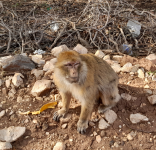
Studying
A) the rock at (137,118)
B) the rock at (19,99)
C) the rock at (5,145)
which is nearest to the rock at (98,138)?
the rock at (137,118)

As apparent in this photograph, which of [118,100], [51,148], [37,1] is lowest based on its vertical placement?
[51,148]

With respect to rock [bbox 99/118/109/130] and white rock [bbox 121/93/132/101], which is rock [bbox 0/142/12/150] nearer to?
rock [bbox 99/118/109/130]

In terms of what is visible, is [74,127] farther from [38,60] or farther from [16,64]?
[38,60]

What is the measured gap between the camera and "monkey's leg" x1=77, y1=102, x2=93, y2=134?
2.75 m

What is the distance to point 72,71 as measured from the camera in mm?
2279

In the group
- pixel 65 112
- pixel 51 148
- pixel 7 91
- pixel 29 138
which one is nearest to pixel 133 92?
pixel 65 112

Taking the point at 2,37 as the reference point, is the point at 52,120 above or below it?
below

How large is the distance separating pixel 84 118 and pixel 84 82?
25.6 inches

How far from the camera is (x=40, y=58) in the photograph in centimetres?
430

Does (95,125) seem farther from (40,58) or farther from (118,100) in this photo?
(40,58)

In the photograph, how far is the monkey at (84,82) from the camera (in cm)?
237

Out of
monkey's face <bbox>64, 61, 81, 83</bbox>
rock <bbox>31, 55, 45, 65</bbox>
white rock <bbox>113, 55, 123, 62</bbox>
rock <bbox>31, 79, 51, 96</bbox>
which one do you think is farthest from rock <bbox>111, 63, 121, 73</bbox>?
monkey's face <bbox>64, 61, 81, 83</bbox>

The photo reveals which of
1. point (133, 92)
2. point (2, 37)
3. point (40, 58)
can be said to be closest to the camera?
point (133, 92)

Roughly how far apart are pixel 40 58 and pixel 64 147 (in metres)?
2.38
